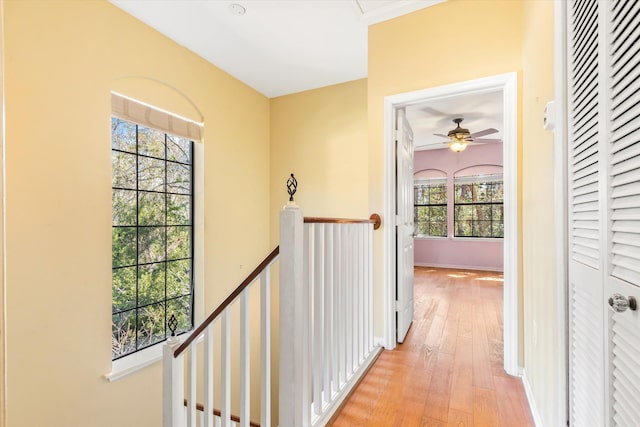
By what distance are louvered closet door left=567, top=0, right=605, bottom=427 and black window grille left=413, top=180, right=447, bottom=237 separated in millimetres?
5858

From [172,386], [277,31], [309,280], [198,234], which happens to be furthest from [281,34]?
[172,386]

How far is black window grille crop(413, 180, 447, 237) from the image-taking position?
6.74 meters

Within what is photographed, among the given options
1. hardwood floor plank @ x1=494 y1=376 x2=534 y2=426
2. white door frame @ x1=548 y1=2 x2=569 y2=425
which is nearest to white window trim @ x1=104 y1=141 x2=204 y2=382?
hardwood floor plank @ x1=494 y1=376 x2=534 y2=426

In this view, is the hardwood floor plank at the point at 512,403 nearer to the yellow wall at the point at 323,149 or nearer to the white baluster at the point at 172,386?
the white baluster at the point at 172,386

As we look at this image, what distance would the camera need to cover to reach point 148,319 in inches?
106

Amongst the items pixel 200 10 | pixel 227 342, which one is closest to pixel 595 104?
pixel 227 342

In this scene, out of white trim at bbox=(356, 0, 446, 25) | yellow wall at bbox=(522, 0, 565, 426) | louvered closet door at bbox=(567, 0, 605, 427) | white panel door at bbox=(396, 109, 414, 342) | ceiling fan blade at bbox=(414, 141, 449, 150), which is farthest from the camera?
ceiling fan blade at bbox=(414, 141, 449, 150)

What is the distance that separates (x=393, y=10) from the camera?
2330 mm

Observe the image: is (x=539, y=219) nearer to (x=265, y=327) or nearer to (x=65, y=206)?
(x=265, y=327)

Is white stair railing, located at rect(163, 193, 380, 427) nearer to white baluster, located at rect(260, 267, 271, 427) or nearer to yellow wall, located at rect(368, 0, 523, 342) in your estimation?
white baluster, located at rect(260, 267, 271, 427)

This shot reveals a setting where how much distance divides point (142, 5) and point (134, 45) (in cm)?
32

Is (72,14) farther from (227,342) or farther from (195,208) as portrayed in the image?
(227,342)

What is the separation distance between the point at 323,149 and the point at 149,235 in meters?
2.26

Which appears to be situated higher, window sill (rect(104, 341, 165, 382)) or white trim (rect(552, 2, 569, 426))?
white trim (rect(552, 2, 569, 426))
